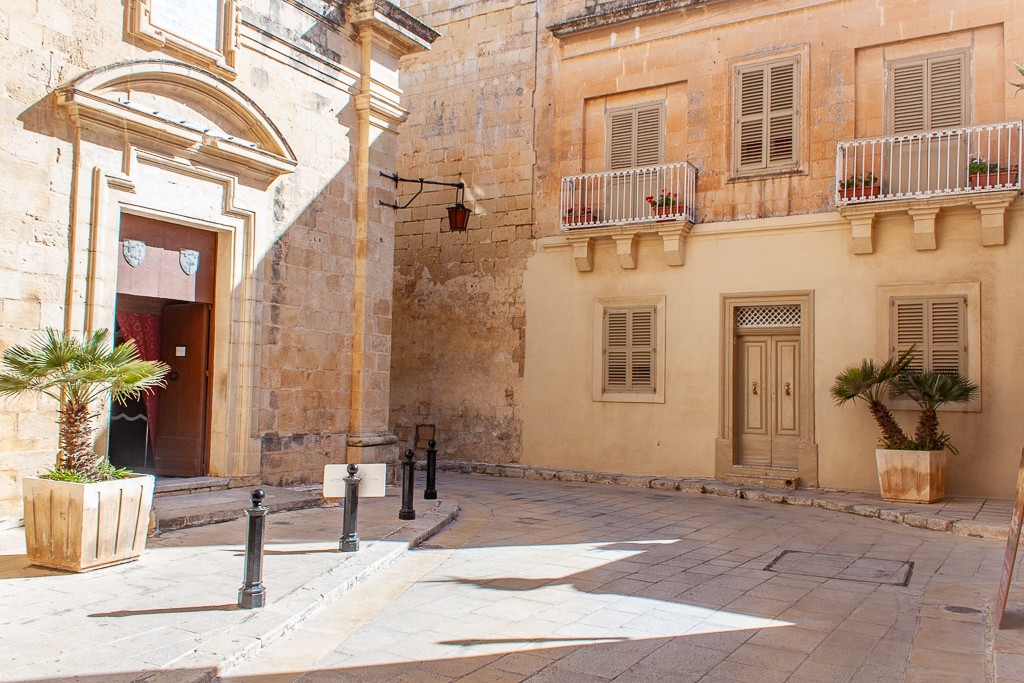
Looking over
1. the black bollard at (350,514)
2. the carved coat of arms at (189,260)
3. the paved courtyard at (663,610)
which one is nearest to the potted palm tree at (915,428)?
the paved courtyard at (663,610)

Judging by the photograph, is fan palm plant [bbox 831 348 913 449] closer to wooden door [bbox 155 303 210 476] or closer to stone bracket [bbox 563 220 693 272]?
stone bracket [bbox 563 220 693 272]

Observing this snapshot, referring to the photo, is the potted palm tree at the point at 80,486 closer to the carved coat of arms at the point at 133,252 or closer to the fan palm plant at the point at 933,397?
the carved coat of arms at the point at 133,252

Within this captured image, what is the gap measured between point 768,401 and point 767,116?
4474 millimetres

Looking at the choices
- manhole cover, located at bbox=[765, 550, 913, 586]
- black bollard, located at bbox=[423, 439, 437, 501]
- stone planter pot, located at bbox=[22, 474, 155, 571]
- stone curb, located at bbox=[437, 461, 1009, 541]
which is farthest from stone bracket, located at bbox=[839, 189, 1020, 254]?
stone planter pot, located at bbox=[22, 474, 155, 571]

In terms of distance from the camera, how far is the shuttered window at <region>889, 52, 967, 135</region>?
12398 millimetres

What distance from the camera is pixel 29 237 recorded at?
805 cm

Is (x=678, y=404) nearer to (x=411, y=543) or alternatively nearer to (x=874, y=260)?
(x=874, y=260)

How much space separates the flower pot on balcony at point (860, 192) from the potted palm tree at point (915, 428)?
7.42 feet

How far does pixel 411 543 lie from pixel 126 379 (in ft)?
9.35

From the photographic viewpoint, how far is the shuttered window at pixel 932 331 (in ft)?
39.8

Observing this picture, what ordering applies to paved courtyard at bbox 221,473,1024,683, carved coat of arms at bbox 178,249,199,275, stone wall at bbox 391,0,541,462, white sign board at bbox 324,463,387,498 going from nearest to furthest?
paved courtyard at bbox 221,473,1024,683 < white sign board at bbox 324,463,387,498 < carved coat of arms at bbox 178,249,199,275 < stone wall at bbox 391,0,541,462

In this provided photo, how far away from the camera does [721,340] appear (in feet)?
45.6

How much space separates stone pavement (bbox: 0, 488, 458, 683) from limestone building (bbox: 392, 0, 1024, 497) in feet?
23.6

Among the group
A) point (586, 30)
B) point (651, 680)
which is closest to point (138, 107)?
point (651, 680)
